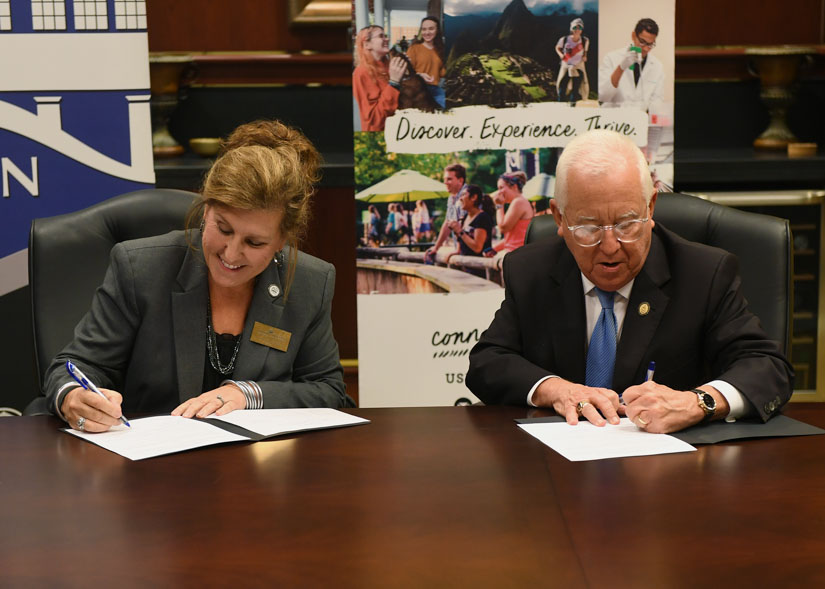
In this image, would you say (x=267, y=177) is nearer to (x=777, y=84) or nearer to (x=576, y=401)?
(x=576, y=401)

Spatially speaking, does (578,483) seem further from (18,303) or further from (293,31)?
(293,31)

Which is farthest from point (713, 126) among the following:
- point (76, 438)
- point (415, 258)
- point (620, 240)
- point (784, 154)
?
point (76, 438)

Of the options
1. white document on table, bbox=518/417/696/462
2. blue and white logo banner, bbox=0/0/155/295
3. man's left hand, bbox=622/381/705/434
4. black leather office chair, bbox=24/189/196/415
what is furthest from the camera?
blue and white logo banner, bbox=0/0/155/295

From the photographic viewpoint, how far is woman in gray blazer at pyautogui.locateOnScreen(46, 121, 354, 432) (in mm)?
2146

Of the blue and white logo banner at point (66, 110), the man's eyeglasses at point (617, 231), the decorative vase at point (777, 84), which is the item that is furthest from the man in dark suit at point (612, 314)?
the decorative vase at point (777, 84)

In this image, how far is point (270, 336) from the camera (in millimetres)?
2266

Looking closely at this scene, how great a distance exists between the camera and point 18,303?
135 inches

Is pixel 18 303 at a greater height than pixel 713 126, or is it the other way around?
pixel 713 126

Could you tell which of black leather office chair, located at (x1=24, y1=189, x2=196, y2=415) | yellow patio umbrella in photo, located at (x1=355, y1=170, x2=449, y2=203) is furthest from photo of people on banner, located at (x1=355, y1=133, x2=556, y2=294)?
black leather office chair, located at (x1=24, y1=189, x2=196, y2=415)

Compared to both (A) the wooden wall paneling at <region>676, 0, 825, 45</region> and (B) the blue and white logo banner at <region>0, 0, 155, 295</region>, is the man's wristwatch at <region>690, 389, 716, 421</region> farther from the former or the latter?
(A) the wooden wall paneling at <region>676, 0, 825, 45</region>

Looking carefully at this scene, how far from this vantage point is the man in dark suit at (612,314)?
2.02 m

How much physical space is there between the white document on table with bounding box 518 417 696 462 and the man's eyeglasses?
39 centimetres

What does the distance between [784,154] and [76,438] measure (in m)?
3.46

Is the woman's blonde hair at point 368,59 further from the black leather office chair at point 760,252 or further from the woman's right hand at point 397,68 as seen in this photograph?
the black leather office chair at point 760,252
